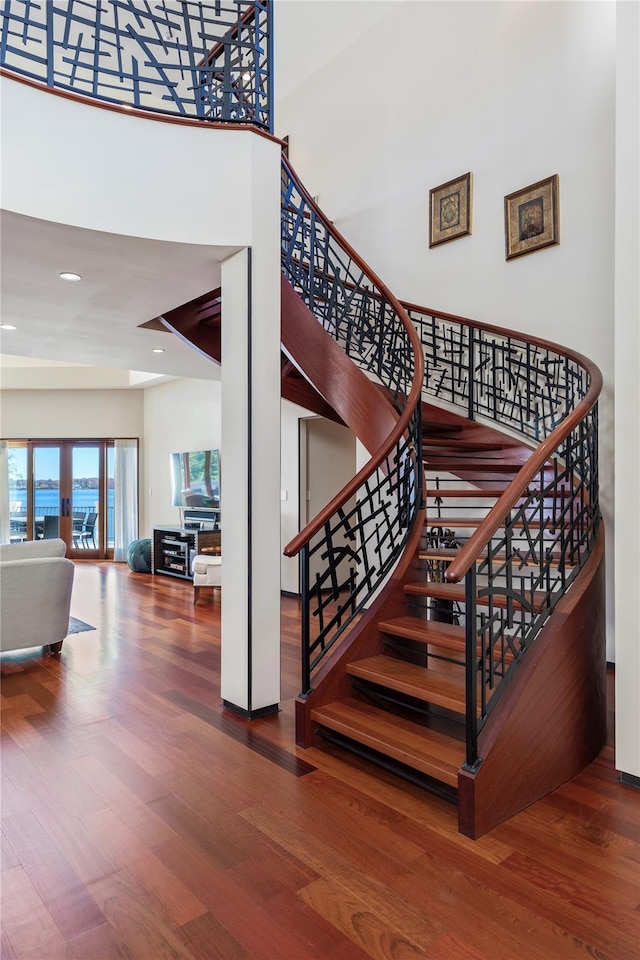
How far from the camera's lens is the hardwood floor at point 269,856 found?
5.77ft

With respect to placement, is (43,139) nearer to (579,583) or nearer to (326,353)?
(326,353)

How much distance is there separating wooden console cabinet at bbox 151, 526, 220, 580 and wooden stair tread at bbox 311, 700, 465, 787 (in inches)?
202

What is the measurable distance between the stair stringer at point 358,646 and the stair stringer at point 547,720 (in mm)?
866

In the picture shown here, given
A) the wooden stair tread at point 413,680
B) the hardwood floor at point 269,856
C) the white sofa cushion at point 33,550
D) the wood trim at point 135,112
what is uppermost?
the wood trim at point 135,112

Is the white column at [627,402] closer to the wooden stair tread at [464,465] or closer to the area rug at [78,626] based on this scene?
the wooden stair tread at [464,465]

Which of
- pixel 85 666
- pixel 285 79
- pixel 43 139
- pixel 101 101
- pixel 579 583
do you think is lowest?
pixel 85 666

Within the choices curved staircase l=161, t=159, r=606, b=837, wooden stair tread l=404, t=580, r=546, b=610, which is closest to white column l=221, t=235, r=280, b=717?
curved staircase l=161, t=159, r=606, b=837

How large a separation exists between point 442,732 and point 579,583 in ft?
3.24

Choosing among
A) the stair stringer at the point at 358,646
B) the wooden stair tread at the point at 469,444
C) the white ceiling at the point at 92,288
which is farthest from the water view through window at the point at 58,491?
the stair stringer at the point at 358,646

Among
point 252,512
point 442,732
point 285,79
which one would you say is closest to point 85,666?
point 252,512

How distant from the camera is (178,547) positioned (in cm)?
880

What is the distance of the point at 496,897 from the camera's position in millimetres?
1927

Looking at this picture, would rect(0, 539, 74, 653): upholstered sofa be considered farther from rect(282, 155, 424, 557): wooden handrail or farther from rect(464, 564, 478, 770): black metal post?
rect(464, 564, 478, 770): black metal post

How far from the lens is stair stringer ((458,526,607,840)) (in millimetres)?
2309
